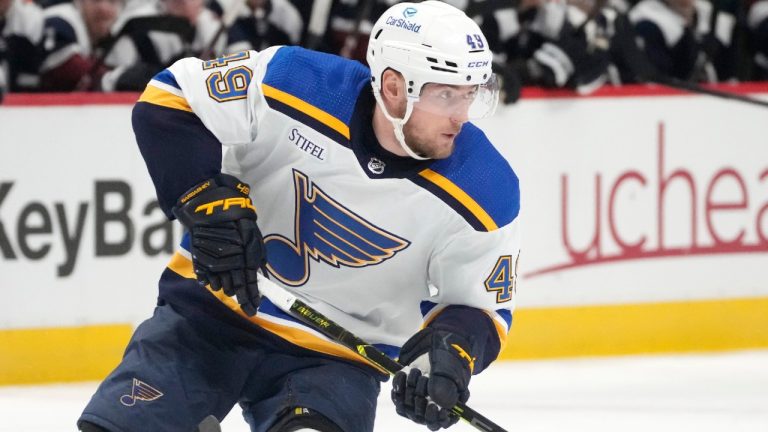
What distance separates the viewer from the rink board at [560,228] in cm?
507

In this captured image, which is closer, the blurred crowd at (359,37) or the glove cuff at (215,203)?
the glove cuff at (215,203)

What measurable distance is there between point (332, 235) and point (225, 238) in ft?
0.99

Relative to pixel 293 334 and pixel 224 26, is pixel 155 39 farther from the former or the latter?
pixel 293 334

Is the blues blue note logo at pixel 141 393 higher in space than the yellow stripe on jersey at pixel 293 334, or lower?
lower

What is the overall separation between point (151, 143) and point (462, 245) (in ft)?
2.25

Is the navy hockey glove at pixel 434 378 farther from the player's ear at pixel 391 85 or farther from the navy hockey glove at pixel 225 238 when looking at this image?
the player's ear at pixel 391 85

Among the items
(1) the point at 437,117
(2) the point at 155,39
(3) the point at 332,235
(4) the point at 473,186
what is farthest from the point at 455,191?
(2) the point at 155,39

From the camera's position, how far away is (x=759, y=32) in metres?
6.27

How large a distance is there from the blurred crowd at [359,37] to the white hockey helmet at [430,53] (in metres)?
2.35

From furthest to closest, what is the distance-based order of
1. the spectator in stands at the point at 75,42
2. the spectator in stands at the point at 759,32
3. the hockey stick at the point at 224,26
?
the spectator in stands at the point at 759,32 < the hockey stick at the point at 224,26 < the spectator in stands at the point at 75,42

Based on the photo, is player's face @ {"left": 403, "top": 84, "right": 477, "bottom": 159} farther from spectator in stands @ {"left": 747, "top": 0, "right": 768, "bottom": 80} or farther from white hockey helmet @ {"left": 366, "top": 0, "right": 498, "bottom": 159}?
spectator in stands @ {"left": 747, "top": 0, "right": 768, "bottom": 80}

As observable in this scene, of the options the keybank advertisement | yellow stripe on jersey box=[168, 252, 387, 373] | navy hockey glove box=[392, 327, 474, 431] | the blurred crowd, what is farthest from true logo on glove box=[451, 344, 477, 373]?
the blurred crowd

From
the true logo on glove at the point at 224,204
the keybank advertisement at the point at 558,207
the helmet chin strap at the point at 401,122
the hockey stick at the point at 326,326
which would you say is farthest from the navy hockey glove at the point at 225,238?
the keybank advertisement at the point at 558,207

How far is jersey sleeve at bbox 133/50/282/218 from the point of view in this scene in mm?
3014
